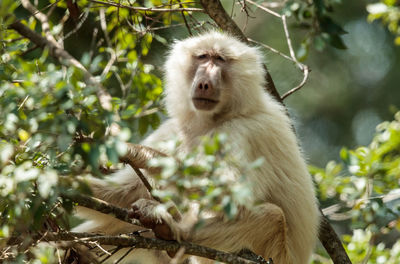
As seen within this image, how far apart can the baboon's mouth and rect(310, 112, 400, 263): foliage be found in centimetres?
159

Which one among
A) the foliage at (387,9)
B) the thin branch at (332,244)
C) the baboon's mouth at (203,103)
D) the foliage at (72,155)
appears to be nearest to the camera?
the foliage at (72,155)

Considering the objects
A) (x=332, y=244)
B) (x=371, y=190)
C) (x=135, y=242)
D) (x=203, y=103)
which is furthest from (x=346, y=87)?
(x=135, y=242)

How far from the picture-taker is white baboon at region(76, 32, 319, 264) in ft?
18.9

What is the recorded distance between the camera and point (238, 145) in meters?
5.93

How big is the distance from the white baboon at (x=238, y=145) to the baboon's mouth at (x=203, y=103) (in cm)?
1

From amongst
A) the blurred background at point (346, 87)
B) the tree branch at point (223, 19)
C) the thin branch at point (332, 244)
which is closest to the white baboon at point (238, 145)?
the tree branch at point (223, 19)

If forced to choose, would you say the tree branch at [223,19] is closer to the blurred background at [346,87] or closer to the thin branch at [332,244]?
the thin branch at [332,244]

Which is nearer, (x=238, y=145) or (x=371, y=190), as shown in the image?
(x=238, y=145)

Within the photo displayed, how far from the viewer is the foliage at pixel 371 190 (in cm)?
577

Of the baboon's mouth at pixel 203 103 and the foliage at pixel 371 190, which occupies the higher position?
the baboon's mouth at pixel 203 103

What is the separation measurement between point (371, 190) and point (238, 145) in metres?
1.60

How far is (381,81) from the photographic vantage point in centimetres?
2248

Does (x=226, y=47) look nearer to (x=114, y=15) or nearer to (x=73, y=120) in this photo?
(x=114, y=15)

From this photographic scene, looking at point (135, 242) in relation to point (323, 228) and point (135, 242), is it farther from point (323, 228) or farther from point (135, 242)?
point (323, 228)
